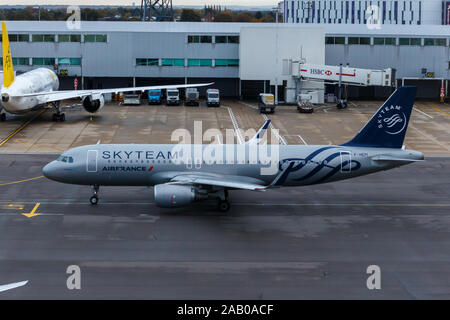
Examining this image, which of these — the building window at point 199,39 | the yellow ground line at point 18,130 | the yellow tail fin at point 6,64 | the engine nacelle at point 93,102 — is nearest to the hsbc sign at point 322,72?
the building window at point 199,39

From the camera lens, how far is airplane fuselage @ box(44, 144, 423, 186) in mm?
42156

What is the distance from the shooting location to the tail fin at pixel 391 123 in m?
42.7

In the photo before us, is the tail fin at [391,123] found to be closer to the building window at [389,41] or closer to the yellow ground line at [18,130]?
the yellow ground line at [18,130]

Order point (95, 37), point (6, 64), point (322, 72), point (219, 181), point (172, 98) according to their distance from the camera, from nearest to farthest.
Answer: point (219, 181) → point (6, 64) → point (172, 98) → point (322, 72) → point (95, 37)


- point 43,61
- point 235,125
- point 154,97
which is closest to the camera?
point 235,125

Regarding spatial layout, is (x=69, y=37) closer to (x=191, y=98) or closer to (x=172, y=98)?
(x=172, y=98)

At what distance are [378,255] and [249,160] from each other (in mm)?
11788

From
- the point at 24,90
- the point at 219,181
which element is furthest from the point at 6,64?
the point at 219,181

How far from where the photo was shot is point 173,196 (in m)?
39.6

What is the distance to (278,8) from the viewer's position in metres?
93.4

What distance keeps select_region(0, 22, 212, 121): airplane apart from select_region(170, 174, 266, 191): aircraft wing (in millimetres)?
35310

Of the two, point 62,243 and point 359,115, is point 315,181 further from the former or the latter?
Answer: point 359,115

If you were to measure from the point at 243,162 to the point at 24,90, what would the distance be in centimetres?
4049
